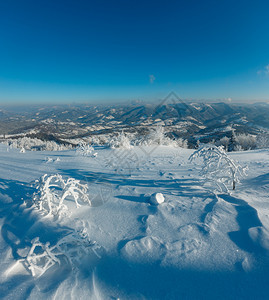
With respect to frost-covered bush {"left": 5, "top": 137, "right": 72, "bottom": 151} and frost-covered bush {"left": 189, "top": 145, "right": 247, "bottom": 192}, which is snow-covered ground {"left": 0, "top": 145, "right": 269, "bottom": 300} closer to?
frost-covered bush {"left": 189, "top": 145, "right": 247, "bottom": 192}

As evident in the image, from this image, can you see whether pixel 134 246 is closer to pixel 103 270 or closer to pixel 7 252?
pixel 103 270

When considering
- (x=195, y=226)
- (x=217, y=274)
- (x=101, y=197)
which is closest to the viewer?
(x=217, y=274)

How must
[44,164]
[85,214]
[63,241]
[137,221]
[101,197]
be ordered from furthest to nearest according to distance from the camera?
[44,164] → [101,197] → [85,214] → [137,221] → [63,241]

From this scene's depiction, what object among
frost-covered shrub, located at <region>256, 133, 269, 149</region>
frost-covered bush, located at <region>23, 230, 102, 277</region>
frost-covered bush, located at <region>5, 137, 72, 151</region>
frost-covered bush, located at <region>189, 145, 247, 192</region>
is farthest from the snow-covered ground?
frost-covered shrub, located at <region>256, 133, 269, 149</region>

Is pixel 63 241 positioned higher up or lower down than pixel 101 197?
higher up

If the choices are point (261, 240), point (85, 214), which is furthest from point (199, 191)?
point (85, 214)

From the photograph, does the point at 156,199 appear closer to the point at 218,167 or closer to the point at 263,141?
the point at 218,167

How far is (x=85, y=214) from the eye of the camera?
3.59 m

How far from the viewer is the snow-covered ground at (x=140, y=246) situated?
1.95 metres

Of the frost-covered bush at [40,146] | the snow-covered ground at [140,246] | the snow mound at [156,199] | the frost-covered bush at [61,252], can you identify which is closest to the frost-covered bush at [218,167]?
the snow-covered ground at [140,246]

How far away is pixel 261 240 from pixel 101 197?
370 cm

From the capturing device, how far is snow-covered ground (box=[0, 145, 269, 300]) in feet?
6.40

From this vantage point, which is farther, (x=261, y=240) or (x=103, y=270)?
(x=261, y=240)

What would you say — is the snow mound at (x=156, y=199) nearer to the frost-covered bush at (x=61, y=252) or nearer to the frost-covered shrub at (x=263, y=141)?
the frost-covered bush at (x=61, y=252)
